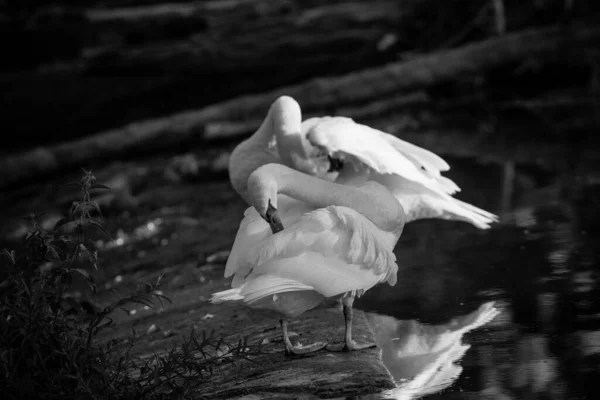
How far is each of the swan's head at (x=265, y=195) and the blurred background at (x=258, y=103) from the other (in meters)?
1.62

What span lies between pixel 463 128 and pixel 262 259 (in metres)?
7.83

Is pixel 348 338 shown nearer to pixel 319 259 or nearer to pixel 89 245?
pixel 319 259

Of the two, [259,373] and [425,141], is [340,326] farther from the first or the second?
[425,141]

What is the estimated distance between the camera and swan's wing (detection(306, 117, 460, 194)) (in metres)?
4.96

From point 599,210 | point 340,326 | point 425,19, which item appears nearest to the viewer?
point 340,326

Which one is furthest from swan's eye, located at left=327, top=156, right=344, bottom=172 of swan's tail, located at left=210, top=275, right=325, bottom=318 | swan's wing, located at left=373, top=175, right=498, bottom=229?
swan's tail, located at left=210, top=275, right=325, bottom=318

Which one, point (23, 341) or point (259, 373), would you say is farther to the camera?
point (259, 373)

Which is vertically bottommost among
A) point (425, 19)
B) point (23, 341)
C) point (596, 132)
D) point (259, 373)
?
point (259, 373)

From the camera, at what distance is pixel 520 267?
5.31m

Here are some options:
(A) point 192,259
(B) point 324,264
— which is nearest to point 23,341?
Answer: (B) point 324,264

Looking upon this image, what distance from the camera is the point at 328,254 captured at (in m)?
4.17

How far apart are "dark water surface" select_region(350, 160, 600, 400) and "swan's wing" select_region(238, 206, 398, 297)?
418 mm

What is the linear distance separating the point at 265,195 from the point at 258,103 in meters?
8.20

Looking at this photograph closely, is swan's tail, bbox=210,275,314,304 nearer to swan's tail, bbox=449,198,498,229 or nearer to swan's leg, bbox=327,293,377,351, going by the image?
swan's leg, bbox=327,293,377,351
